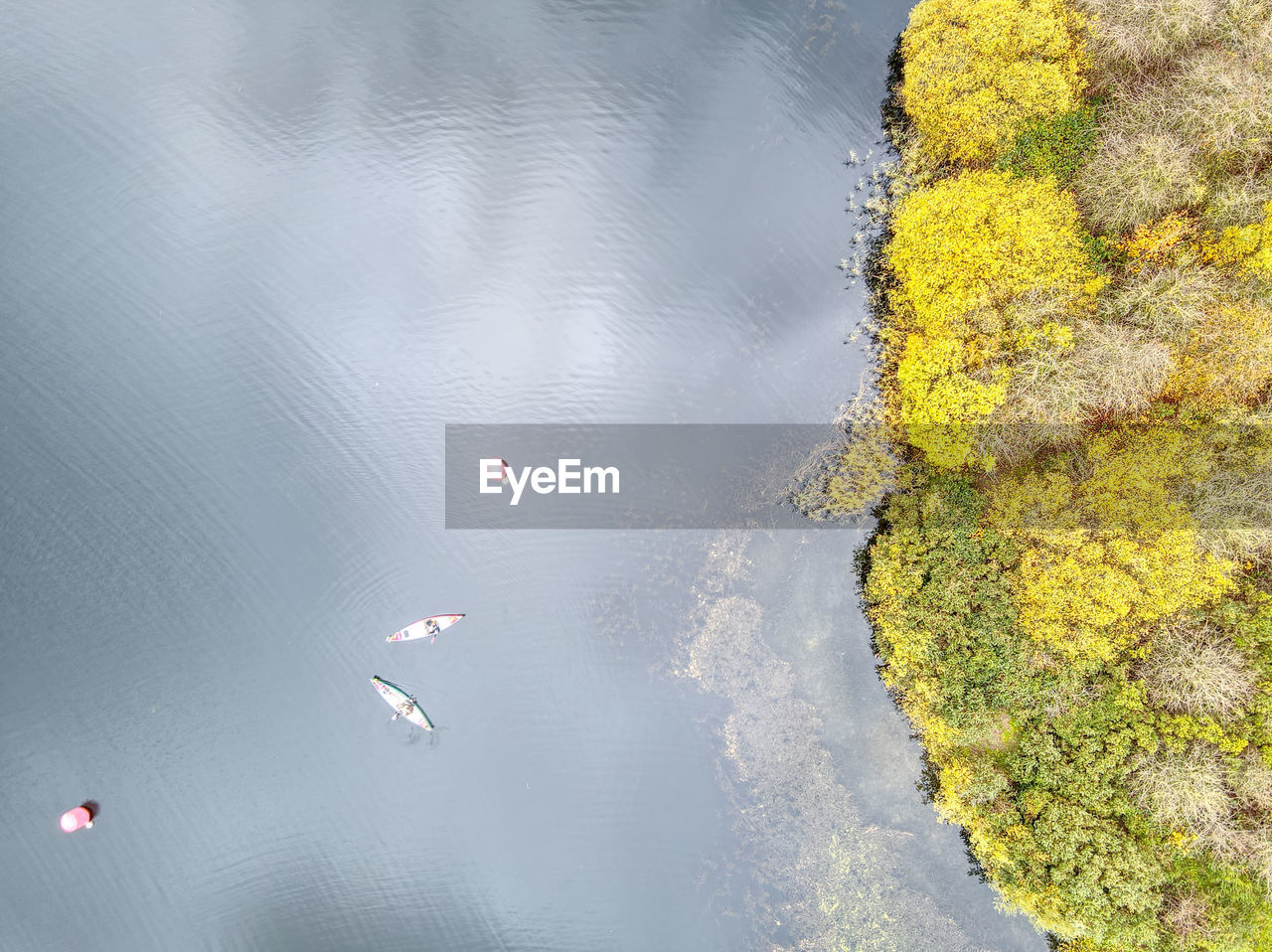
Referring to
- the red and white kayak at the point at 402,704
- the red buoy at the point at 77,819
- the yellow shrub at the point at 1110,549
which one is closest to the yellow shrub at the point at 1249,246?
the yellow shrub at the point at 1110,549

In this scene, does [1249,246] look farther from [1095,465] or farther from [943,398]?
[943,398]

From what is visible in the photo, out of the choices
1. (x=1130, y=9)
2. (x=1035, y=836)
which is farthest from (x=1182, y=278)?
(x=1035, y=836)

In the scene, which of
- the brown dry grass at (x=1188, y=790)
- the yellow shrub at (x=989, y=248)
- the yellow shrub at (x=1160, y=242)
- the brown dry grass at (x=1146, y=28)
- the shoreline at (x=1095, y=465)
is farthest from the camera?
the yellow shrub at (x=989, y=248)

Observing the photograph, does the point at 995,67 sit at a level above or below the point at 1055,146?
above

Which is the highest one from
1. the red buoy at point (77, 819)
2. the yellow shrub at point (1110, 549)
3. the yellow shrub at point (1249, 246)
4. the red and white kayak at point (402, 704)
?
the yellow shrub at point (1249, 246)

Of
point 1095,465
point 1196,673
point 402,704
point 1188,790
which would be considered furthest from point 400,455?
point 1188,790

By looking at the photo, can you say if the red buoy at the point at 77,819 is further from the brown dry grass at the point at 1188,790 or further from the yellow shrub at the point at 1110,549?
the brown dry grass at the point at 1188,790

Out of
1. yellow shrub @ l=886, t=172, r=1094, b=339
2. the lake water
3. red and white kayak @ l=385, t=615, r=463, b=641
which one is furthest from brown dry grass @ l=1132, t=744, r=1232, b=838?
red and white kayak @ l=385, t=615, r=463, b=641
